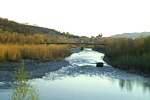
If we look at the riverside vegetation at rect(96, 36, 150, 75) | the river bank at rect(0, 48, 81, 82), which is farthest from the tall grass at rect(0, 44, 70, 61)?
the riverside vegetation at rect(96, 36, 150, 75)

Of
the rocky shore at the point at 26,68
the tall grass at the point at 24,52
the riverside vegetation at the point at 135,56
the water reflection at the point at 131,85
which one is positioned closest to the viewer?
the water reflection at the point at 131,85

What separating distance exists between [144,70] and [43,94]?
21.2m

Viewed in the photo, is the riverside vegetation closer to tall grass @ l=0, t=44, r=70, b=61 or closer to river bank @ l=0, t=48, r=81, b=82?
river bank @ l=0, t=48, r=81, b=82

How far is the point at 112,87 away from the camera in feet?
87.3

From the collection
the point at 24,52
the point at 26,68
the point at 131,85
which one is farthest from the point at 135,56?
the point at 24,52

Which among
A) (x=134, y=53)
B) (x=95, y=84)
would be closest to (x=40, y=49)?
(x=134, y=53)

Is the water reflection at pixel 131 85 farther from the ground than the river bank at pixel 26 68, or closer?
closer

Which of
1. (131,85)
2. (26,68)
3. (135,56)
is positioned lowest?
(131,85)

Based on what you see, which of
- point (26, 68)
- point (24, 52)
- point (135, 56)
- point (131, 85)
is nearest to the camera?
Answer: point (131, 85)

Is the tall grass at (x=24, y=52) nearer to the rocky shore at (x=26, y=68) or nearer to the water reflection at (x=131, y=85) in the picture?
the rocky shore at (x=26, y=68)

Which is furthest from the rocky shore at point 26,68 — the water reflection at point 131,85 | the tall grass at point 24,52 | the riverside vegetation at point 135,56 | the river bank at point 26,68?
the riverside vegetation at point 135,56

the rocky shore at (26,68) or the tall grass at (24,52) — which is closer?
the rocky shore at (26,68)

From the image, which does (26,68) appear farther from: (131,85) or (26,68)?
(131,85)

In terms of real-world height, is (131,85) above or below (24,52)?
below
